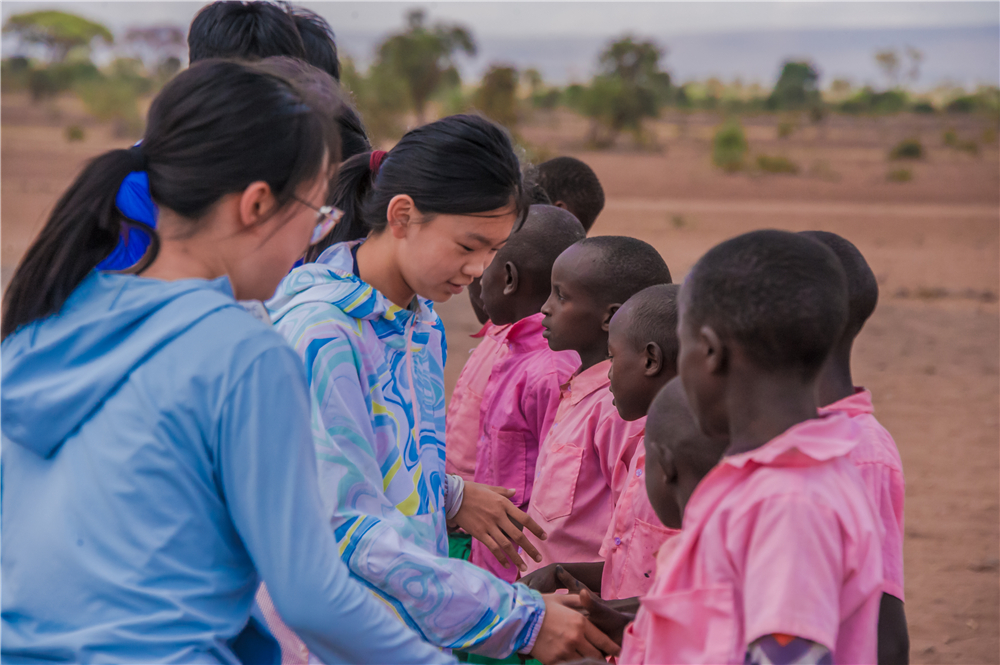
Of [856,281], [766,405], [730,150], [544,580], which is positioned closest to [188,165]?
[766,405]

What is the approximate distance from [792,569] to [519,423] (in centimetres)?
177

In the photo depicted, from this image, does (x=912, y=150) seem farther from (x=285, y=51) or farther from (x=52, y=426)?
(x=52, y=426)

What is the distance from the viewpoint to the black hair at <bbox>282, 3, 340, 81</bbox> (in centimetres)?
321

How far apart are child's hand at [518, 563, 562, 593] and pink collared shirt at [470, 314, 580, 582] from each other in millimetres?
580

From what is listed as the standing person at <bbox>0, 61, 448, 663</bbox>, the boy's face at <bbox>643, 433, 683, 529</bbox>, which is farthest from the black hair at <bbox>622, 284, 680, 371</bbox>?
the standing person at <bbox>0, 61, 448, 663</bbox>

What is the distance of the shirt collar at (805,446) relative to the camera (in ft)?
4.79

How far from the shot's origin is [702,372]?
5.23 ft

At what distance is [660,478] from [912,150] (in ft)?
87.7

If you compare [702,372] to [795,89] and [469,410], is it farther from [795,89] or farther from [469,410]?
[795,89]

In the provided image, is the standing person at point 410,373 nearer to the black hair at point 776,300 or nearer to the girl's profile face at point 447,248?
the girl's profile face at point 447,248

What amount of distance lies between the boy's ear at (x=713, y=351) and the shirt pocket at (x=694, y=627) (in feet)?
1.21

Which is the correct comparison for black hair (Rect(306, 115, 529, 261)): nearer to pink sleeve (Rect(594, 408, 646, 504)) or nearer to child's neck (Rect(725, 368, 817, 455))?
pink sleeve (Rect(594, 408, 646, 504))

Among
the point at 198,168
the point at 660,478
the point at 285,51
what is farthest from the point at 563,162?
the point at 198,168

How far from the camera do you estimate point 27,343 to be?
1.48 metres
